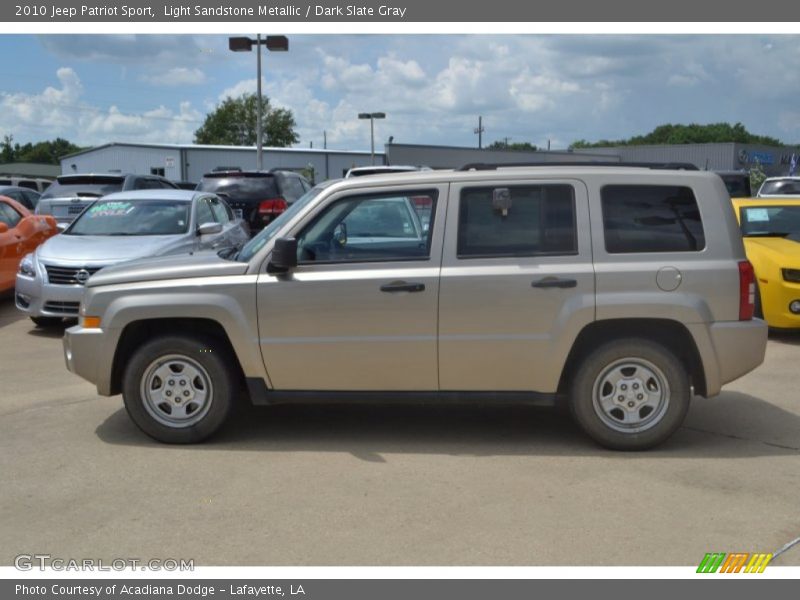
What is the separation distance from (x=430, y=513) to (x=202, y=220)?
757 cm

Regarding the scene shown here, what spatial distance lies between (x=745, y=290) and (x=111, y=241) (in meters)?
7.48

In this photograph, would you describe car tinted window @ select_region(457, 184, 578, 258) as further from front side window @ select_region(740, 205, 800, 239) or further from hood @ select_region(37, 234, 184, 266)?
front side window @ select_region(740, 205, 800, 239)

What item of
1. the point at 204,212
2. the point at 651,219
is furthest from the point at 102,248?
the point at 651,219

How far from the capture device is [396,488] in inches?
195

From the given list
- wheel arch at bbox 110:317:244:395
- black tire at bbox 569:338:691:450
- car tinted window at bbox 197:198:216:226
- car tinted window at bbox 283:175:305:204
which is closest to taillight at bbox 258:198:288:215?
car tinted window at bbox 283:175:305:204

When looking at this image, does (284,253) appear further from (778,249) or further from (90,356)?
(778,249)

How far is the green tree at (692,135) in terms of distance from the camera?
322ft

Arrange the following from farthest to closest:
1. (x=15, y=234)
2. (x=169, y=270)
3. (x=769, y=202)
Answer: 1. (x=15, y=234)
2. (x=769, y=202)
3. (x=169, y=270)

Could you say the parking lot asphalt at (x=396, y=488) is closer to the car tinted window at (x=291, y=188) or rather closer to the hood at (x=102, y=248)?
the hood at (x=102, y=248)

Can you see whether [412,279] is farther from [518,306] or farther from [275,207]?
[275,207]

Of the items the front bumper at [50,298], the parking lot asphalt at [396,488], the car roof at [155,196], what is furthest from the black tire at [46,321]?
the parking lot asphalt at [396,488]

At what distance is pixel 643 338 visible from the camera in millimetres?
5586

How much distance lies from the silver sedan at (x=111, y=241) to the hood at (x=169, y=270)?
9.34ft

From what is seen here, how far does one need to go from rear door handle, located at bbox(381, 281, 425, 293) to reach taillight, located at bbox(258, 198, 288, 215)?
10396 mm
